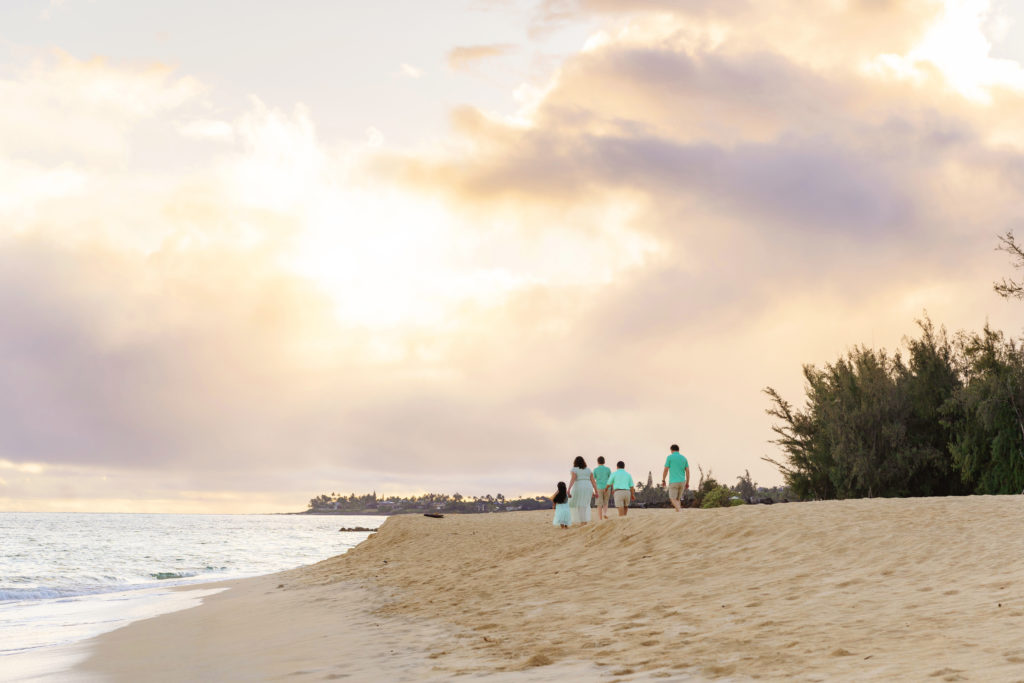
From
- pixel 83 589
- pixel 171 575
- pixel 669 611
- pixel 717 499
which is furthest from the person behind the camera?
pixel 717 499

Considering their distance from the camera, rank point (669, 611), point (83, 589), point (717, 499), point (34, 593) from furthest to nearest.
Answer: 1. point (717, 499)
2. point (83, 589)
3. point (34, 593)
4. point (669, 611)

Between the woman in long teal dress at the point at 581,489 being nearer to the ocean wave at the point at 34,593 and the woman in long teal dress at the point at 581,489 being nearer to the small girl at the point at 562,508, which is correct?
the small girl at the point at 562,508

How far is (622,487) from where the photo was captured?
77.8 ft

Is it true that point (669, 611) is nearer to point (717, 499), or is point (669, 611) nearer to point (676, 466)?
point (676, 466)

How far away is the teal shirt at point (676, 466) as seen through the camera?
23.3 meters

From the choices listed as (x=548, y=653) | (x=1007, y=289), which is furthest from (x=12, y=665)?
(x=1007, y=289)

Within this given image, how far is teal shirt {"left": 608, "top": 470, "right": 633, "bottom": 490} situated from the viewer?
23.8 metres

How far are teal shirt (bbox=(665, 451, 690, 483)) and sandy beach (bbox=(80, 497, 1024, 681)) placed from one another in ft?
13.5

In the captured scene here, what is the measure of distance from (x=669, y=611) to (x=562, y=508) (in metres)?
13.8

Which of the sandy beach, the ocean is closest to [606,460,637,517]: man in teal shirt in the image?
the sandy beach

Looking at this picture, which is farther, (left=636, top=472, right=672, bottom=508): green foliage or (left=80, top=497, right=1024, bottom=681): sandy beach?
(left=636, top=472, right=672, bottom=508): green foliage

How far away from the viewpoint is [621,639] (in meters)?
9.47

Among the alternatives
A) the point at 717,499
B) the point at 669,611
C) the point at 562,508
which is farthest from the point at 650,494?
the point at 669,611

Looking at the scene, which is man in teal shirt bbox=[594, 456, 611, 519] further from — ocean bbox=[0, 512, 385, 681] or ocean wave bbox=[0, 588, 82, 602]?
ocean wave bbox=[0, 588, 82, 602]
